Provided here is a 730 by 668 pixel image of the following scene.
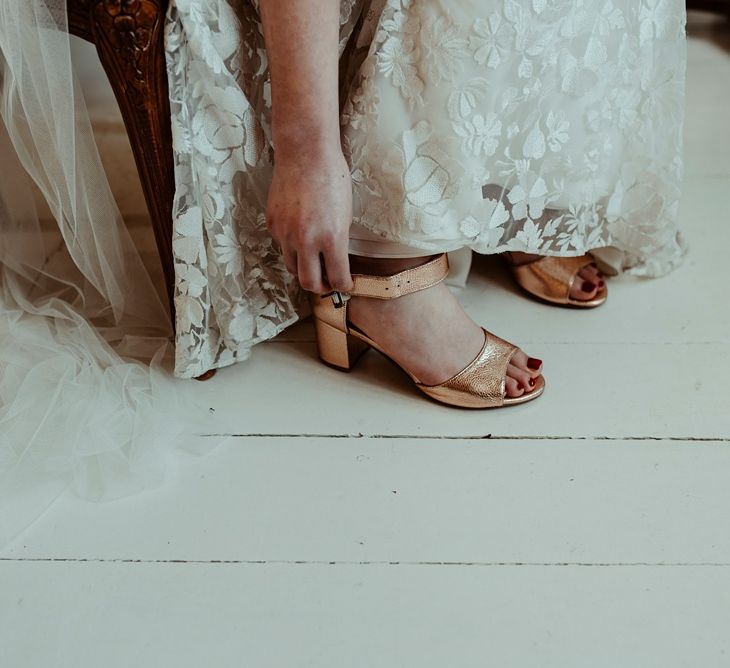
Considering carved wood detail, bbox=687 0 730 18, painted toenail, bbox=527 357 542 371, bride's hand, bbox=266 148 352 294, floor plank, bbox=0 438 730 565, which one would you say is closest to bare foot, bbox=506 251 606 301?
painted toenail, bbox=527 357 542 371

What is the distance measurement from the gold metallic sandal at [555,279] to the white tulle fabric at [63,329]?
513 mm

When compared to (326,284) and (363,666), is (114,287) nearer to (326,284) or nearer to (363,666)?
(326,284)

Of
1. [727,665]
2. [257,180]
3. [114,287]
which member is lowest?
[727,665]

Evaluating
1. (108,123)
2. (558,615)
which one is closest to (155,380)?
(558,615)

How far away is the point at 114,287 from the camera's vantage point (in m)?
0.95

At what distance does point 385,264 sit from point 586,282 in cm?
34

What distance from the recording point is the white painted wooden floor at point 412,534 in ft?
2.22

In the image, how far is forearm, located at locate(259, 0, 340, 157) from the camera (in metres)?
0.76

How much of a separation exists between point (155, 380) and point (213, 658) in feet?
1.23

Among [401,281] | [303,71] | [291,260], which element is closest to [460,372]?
[401,281]

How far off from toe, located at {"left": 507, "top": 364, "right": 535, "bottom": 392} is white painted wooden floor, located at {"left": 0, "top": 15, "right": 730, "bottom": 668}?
0.02m

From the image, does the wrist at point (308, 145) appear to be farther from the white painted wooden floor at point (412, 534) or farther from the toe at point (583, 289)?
the toe at point (583, 289)

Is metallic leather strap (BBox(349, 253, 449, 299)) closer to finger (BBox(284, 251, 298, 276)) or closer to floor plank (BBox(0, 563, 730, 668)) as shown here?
finger (BBox(284, 251, 298, 276))

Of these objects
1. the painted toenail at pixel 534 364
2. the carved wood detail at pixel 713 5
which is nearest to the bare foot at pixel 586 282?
the painted toenail at pixel 534 364
